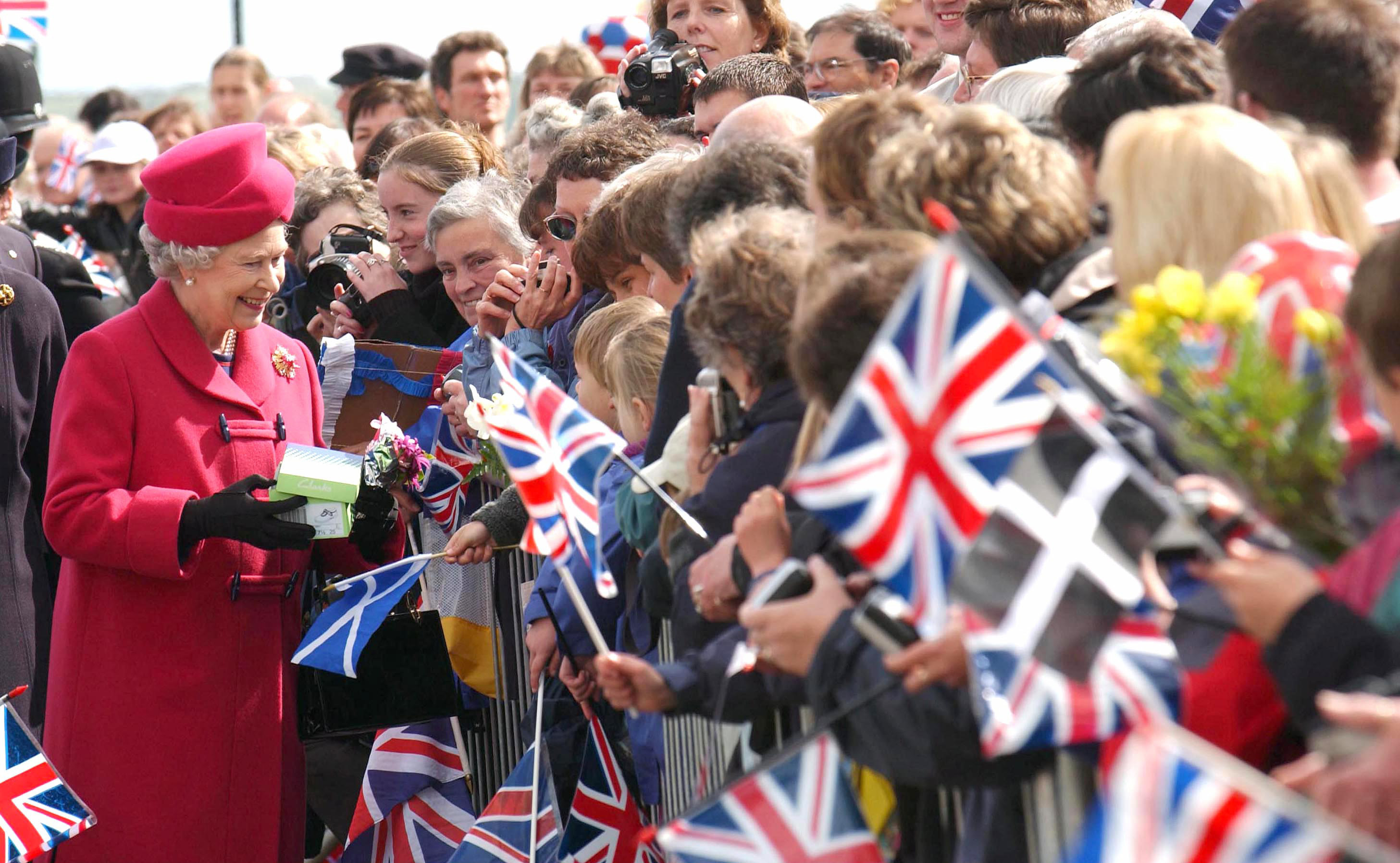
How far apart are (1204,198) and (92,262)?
7.39 m

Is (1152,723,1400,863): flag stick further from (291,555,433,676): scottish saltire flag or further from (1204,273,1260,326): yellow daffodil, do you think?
(291,555,433,676): scottish saltire flag

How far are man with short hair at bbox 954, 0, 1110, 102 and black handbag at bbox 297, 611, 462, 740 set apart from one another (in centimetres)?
204

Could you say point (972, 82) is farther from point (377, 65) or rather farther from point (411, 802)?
point (377, 65)

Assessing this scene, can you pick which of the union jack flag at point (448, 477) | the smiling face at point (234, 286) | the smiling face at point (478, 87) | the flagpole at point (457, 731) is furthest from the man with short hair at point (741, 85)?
the smiling face at point (478, 87)

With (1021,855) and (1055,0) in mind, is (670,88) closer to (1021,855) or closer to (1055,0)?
(1055,0)

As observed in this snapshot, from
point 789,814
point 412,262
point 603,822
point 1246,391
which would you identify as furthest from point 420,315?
point 1246,391

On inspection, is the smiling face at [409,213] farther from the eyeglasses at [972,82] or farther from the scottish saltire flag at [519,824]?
the scottish saltire flag at [519,824]

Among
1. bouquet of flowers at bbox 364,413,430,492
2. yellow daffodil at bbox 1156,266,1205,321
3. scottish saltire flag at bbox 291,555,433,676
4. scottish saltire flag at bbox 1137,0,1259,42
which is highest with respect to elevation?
yellow daffodil at bbox 1156,266,1205,321

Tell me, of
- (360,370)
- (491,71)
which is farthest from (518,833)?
(491,71)

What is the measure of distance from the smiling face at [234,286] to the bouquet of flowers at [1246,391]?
2.84 meters

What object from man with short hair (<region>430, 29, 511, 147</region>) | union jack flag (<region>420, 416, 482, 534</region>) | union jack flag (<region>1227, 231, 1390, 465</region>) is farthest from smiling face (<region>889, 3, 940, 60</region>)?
union jack flag (<region>1227, 231, 1390, 465</region>)

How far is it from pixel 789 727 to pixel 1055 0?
2.39 meters

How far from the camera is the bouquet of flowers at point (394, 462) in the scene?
4.51 metres

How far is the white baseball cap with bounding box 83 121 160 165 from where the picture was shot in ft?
30.7
